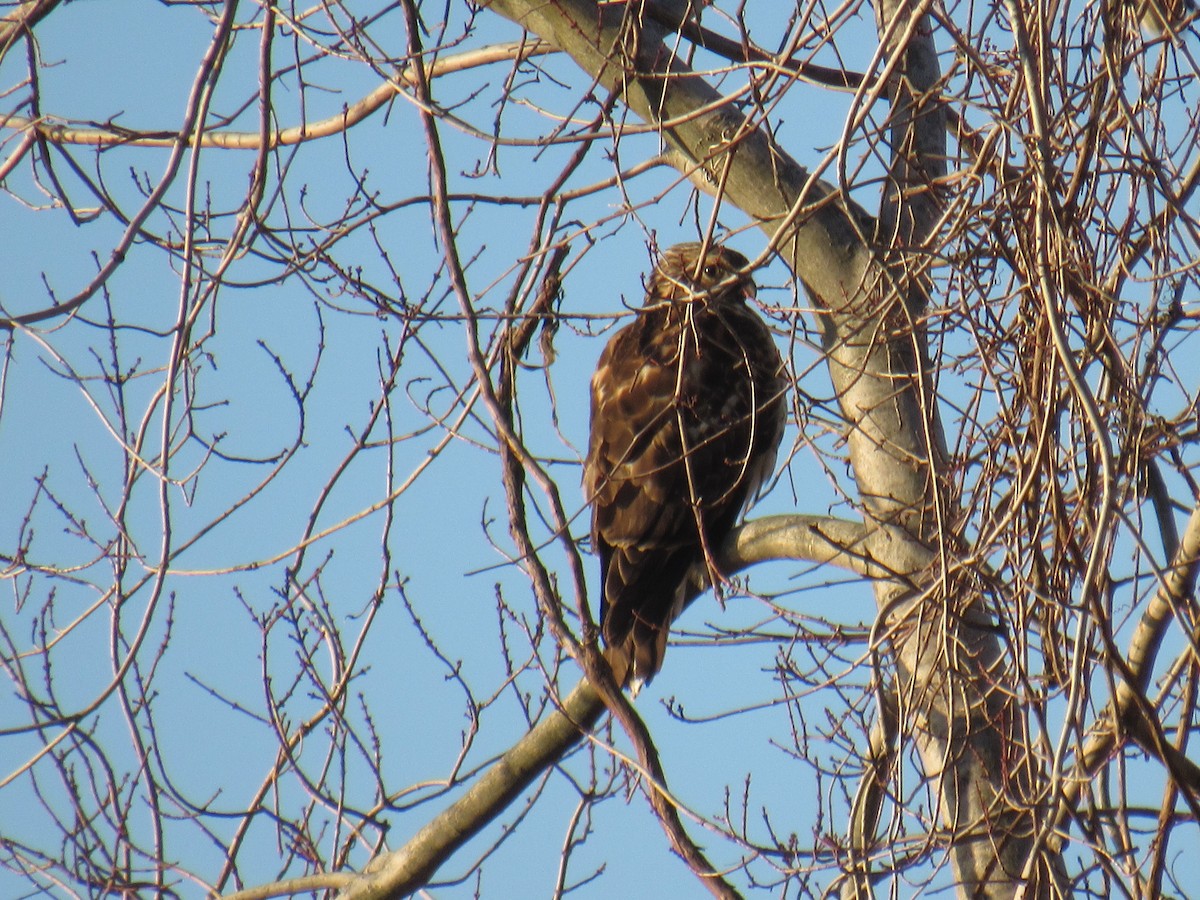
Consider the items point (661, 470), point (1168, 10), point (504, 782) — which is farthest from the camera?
point (661, 470)

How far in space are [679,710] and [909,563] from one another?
798 millimetres

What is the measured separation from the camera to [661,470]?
4.89m

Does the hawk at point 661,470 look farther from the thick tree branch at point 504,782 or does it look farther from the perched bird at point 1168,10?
the perched bird at point 1168,10

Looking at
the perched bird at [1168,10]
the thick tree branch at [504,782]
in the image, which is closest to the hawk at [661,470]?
the thick tree branch at [504,782]

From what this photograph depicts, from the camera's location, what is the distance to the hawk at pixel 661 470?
488 centimetres

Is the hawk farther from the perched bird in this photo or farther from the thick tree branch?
the perched bird

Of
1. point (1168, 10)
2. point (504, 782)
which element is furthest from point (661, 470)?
point (1168, 10)

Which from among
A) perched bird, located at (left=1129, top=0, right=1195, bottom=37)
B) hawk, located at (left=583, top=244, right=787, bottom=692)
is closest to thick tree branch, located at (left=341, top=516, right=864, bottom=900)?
hawk, located at (left=583, top=244, right=787, bottom=692)

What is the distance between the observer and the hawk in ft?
16.0

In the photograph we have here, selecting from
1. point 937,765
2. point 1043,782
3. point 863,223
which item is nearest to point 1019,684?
point 1043,782

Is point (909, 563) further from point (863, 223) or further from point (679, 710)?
point (863, 223)

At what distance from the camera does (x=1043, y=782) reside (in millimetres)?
3033

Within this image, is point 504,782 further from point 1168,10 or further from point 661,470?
point 1168,10

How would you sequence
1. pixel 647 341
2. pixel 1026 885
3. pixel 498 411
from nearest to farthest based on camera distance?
pixel 1026 885 < pixel 498 411 < pixel 647 341
